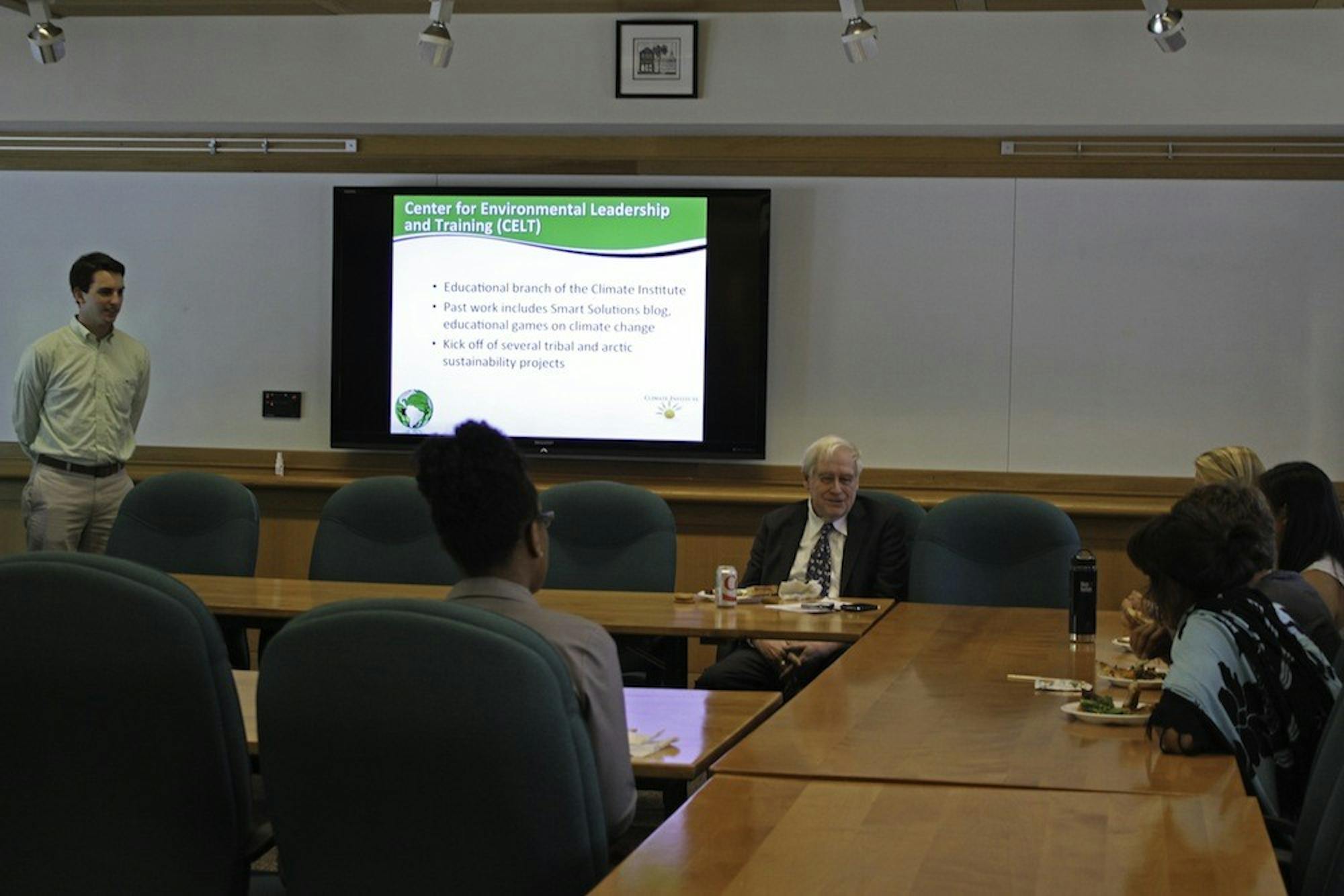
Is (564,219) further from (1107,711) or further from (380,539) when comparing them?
(1107,711)

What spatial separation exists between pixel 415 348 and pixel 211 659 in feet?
15.9

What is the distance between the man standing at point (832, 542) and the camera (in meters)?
5.24

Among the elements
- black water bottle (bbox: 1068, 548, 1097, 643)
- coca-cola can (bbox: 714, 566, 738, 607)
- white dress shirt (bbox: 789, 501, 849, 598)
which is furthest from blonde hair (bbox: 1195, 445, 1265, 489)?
coca-cola can (bbox: 714, 566, 738, 607)

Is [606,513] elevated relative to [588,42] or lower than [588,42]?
lower

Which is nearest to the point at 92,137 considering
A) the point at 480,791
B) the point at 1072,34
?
the point at 1072,34

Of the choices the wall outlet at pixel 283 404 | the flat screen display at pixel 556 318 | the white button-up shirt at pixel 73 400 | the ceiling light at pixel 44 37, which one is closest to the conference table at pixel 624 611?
the white button-up shirt at pixel 73 400

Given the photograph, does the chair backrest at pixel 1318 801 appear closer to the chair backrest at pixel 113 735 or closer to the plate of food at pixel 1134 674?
the plate of food at pixel 1134 674

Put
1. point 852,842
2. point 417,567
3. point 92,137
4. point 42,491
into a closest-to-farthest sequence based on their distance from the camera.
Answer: point 852,842, point 417,567, point 42,491, point 92,137

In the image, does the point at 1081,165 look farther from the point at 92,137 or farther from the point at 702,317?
the point at 92,137

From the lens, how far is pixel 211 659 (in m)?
2.42

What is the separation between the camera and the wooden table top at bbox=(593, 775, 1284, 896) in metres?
1.92

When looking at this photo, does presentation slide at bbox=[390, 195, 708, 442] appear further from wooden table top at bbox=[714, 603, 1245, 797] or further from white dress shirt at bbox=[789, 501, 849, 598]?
wooden table top at bbox=[714, 603, 1245, 797]

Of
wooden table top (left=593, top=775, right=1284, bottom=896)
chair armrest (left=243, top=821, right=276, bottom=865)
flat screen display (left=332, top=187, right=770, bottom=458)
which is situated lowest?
chair armrest (left=243, top=821, right=276, bottom=865)

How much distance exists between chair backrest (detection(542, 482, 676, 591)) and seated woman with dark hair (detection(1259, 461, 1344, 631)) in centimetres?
208
